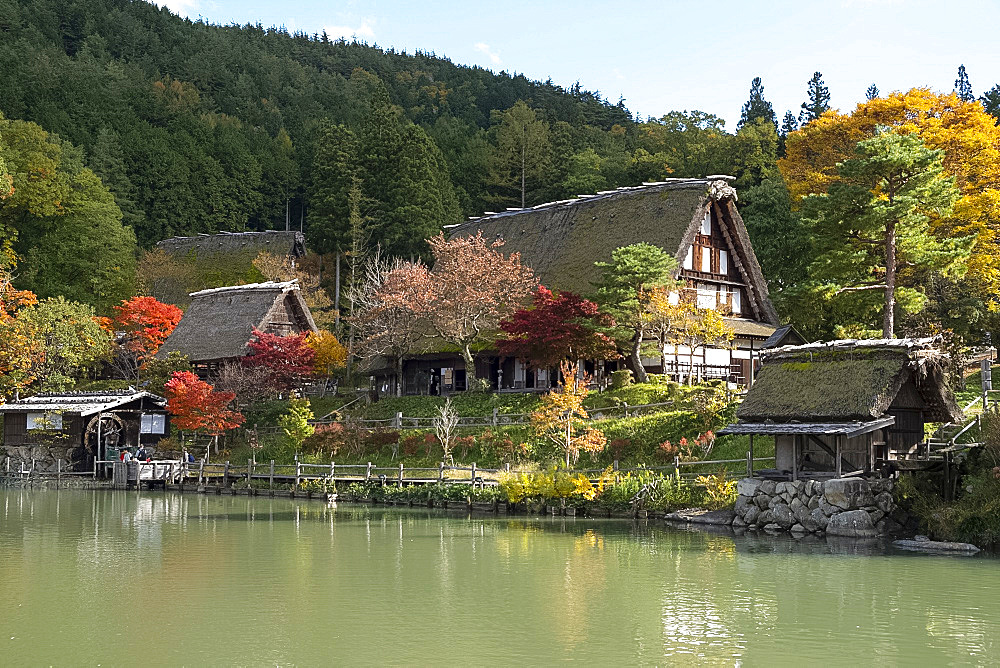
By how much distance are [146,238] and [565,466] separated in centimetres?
5132

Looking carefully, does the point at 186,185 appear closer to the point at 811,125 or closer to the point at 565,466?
the point at 811,125

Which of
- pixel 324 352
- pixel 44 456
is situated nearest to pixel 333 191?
pixel 324 352

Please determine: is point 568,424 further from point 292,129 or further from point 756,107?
point 292,129

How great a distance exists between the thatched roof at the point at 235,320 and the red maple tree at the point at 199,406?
6.48m

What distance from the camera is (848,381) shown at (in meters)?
26.1

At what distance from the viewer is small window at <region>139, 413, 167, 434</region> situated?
149 feet

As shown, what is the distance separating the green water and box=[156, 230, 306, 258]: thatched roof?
1655 inches

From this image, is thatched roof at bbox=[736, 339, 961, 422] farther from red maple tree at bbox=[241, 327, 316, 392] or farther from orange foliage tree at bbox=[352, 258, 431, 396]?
red maple tree at bbox=[241, 327, 316, 392]

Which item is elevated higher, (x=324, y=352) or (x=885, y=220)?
(x=885, y=220)

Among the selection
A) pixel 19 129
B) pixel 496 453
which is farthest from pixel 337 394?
pixel 19 129

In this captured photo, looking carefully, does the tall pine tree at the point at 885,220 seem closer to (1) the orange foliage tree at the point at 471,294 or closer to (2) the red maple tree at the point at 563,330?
(2) the red maple tree at the point at 563,330

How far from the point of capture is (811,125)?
53.8m

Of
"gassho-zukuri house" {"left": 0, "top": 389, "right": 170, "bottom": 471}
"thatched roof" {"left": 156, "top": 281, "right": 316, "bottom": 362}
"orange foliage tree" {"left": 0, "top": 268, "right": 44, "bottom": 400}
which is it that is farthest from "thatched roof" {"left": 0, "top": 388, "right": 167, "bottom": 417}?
"thatched roof" {"left": 156, "top": 281, "right": 316, "bottom": 362}

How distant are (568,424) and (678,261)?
12.0 m
